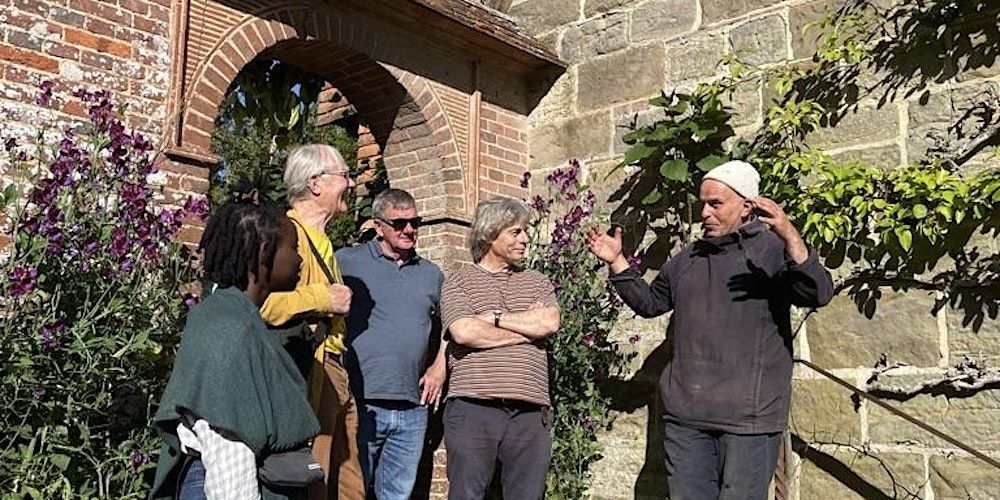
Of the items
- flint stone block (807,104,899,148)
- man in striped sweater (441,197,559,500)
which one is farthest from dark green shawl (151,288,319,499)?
flint stone block (807,104,899,148)

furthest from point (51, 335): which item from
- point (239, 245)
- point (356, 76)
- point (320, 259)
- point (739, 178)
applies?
point (356, 76)

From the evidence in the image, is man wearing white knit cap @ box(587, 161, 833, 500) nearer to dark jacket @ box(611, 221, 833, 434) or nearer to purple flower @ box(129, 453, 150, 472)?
dark jacket @ box(611, 221, 833, 434)

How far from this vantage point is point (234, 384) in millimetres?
1878

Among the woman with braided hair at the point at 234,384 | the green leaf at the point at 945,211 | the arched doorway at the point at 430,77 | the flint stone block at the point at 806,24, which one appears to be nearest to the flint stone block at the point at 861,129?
the flint stone block at the point at 806,24

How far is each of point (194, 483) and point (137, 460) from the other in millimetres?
1170

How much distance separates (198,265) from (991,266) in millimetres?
3208

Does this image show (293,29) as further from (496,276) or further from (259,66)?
(496,276)

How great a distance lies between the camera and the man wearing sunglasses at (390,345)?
3592 mm

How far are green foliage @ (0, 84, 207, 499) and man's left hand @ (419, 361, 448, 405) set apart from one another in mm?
1039

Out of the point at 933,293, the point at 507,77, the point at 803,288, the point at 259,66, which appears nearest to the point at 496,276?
the point at 803,288

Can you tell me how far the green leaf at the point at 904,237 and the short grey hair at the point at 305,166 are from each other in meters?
2.36

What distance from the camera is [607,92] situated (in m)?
5.26

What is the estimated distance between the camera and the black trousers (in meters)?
3.32

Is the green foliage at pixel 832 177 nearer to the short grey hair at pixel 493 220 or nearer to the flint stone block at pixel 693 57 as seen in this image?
the flint stone block at pixel 693 57
